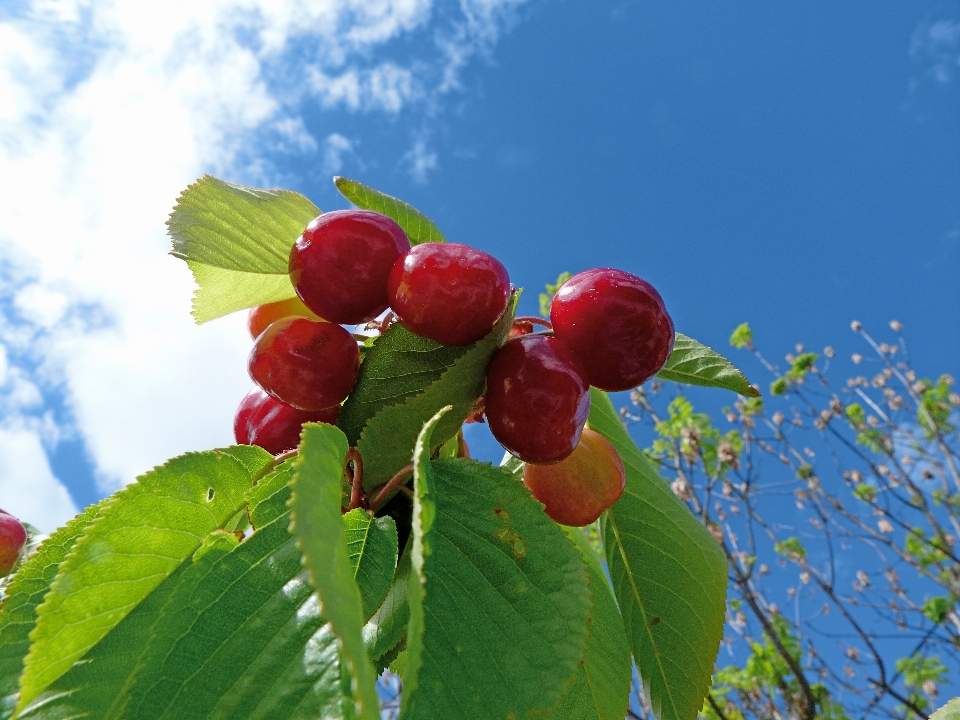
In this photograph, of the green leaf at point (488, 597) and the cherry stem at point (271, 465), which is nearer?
the green leaf at point (488, 597)

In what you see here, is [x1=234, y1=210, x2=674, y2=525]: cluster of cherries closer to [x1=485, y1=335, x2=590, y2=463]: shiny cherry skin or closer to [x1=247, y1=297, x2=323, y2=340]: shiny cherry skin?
[x1=485, y1=335, x2=590, y2=463]: shiny cherry skin

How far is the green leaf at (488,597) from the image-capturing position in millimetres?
459

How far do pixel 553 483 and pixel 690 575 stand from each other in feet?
0.94

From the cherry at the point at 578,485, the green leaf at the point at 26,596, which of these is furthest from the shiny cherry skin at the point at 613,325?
the green leaf at the point at 26,596

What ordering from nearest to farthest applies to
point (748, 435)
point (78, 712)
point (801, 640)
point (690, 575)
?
point (78, 712) → point (690, 575) → point (801, 640) → point (748, 435)

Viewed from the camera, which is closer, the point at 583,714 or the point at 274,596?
the point at 274,596

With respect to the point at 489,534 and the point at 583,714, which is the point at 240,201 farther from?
the point at 583,714

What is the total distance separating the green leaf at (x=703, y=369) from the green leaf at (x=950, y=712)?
0.44m

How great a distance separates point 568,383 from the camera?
0.66 metres

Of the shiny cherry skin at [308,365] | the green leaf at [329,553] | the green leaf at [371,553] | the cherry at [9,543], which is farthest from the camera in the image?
the cherry at [9,543]

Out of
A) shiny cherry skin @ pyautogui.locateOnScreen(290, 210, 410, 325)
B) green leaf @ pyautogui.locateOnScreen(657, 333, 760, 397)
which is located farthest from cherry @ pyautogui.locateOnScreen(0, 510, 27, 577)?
green leaf @ pyautogui.locateOnScreen(657, 333, 760, 397)

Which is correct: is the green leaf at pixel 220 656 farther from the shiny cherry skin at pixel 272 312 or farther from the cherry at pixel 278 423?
the shiny cherry skin at pixel 272 312

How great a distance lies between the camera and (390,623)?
0.61m

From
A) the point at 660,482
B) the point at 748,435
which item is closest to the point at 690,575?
the point at 660,482
